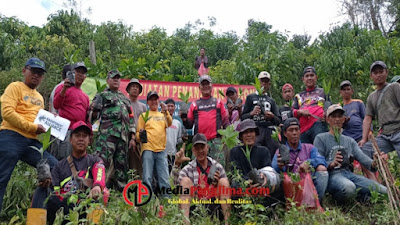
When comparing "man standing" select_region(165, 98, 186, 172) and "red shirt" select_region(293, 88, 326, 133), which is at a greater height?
"red shirt" select_region(293, 88, 326, 133)

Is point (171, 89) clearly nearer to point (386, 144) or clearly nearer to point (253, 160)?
point (253, 160)

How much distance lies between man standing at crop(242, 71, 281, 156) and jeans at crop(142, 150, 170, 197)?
132cm

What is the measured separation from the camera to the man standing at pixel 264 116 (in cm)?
520

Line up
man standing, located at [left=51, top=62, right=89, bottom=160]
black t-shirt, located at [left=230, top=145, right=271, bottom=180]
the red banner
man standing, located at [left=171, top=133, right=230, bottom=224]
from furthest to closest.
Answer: the red banner → man standing, located at [left=51, top=62, right=89, bottom=160] → black t-shirt, located at [left=230, top=145, right=271, bottom=180] → man standing, located at [left=171, top=133, right=230, bottom=224]

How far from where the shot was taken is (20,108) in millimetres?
4258

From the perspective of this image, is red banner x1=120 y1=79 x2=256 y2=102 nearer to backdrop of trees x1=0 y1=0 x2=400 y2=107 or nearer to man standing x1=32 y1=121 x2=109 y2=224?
backdrop of trees x1=0 y1=0 x2=400 y2=107

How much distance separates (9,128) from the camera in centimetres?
416

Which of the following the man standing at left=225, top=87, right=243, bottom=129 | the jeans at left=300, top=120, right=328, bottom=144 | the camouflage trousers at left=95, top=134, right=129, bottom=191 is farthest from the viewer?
the man standing at left=225, top=87, right=243, bottom=129

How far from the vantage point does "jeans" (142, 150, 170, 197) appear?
5044 millimetres

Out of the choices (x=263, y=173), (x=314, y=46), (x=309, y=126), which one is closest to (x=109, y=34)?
(x=314, y=46)

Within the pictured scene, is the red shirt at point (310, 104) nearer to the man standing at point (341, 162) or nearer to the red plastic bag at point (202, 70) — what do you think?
the man standing at point (341, 162)

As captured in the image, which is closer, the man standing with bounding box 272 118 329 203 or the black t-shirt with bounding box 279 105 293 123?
the man standing with bounding box 272 118 329 203

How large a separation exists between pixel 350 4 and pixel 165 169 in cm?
1652

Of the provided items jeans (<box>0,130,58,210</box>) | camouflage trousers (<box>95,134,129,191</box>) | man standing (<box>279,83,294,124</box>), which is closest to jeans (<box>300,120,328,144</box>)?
man standing (<box>279,83,294,124</box>)
